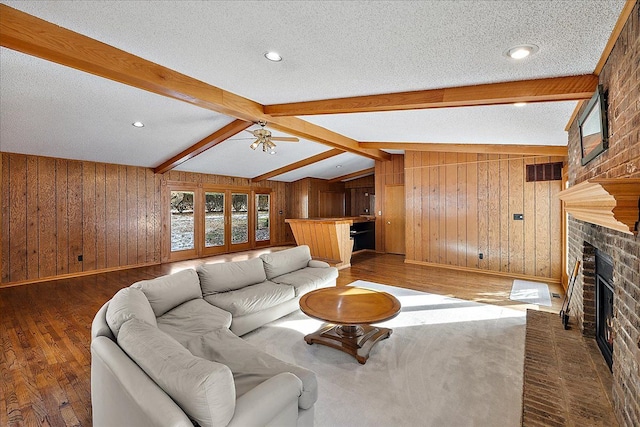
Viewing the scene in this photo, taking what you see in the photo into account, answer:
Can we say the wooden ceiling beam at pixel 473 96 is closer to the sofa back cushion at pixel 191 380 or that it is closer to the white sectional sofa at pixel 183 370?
the white sectional sofa at pixel 183 370

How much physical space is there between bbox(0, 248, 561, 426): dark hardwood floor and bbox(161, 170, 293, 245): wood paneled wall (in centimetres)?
227

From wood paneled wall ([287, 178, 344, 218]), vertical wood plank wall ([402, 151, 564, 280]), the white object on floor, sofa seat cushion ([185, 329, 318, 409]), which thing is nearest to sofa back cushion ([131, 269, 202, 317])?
sofa seat cushion ([185, 329, 318, 409])

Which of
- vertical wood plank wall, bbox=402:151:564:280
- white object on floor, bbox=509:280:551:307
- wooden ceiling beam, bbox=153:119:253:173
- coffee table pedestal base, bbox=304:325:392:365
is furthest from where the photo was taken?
vertical wood plank wall, bbox=402:151:564:280

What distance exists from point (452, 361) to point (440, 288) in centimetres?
228

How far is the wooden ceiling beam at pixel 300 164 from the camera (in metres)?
7.57

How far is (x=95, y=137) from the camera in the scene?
469 cm

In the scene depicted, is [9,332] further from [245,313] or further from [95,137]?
[95,137]

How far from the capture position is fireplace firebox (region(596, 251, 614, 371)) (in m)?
2.24

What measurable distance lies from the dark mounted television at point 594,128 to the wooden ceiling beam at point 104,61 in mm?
3333

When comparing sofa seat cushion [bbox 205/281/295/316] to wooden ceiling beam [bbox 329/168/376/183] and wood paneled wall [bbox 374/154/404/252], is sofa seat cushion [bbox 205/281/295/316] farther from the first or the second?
wooden ceiling beam [bbox 329/168/376/183]

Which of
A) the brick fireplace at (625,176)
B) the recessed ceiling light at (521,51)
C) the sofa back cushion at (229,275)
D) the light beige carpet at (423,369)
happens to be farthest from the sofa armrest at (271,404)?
the recessed ceiling light at (521,51)

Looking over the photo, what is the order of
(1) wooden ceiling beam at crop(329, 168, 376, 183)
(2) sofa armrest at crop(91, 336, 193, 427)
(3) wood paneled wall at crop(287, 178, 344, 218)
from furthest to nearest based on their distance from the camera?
(1) wooden ceiling beam at crop(329, 168, 376, 183), (3) wood paneled wall at crop(287, 178, 344, 218), (2) sofa armrest at crop(91, 336, 193, 427)

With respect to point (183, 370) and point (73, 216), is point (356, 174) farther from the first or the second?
point (183, 370)

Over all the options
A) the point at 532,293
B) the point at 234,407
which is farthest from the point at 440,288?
the point at 234,407
